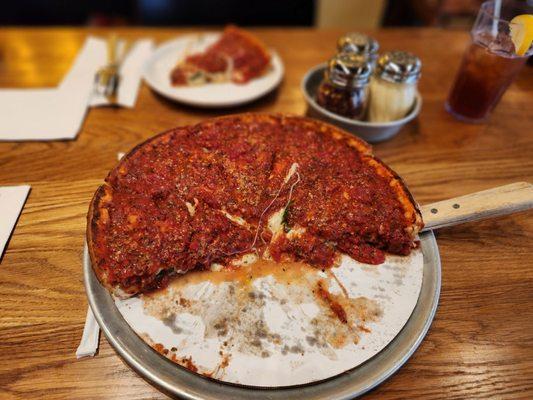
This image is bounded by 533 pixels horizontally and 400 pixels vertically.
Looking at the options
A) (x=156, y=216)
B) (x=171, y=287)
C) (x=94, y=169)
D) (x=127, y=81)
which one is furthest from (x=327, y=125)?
(x=127, y=81)

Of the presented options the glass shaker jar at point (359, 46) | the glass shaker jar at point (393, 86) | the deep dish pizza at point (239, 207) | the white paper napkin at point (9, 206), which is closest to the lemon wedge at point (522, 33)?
the glass shaker jar at point (393, 86)

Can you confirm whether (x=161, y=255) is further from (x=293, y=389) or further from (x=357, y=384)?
(x=357, y=384)

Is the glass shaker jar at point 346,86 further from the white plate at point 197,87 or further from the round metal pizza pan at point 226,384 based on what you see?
the round metal pizza pan at point 226,384

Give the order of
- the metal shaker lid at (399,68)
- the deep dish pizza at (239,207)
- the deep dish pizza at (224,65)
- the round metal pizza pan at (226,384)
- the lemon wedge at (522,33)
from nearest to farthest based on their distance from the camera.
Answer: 1. the round metal pizza pan at (226,384)
2. the deep dish pizza at (239,207)
3. the lemon wedge at (522,33)
4. the metal shaker lid at (399,68)
5. the deep dish pizza at (224,65)

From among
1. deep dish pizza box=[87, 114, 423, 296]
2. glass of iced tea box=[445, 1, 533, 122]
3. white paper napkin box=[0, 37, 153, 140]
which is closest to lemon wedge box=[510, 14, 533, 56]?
glass of iced tea box=[445, 1, 533, 122]

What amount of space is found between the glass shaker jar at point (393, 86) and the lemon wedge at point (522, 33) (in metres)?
0.39

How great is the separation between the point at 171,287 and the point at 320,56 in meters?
1.85

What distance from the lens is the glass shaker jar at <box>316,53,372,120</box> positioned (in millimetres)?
1614

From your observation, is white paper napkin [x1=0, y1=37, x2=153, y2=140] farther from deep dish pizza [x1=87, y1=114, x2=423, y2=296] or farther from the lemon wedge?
the lemon wedge

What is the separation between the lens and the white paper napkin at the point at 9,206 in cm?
139

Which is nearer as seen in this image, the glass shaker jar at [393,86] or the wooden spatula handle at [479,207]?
the wooden spatula handle at [479,207]

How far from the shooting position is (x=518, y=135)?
6.43 feet

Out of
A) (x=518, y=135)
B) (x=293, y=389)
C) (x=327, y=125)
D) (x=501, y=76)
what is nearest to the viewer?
(x=293, y=389)

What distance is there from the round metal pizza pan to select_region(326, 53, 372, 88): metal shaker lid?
3.10ft
